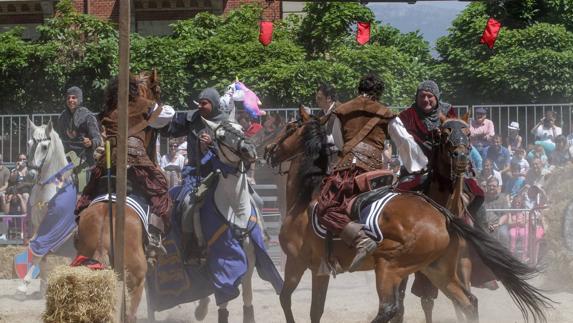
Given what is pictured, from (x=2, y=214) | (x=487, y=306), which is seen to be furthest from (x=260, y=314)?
(x=2, y=214)

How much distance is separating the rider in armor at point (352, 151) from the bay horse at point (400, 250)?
0.33m

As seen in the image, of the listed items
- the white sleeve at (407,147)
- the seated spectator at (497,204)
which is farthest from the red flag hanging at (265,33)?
the white sleeve at (407,147)

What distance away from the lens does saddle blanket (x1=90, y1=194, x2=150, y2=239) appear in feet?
28.2

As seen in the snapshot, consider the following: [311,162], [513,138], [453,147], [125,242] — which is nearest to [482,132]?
[513,138]

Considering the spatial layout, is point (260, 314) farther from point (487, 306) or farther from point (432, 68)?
point (432, 68)

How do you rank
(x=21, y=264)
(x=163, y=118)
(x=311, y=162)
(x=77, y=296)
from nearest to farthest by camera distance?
A: 1. (x=77, y=296)
2. (x=163, y=118)
3. (x=311, y=162)
4. (x=21, y=264)

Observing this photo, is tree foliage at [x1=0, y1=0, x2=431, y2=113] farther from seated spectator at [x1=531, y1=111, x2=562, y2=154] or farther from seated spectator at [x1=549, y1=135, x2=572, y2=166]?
seated spectator at [x1=549, y1=135, x2=572, y2=166]

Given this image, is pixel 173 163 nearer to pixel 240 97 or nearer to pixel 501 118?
pixel 240 97

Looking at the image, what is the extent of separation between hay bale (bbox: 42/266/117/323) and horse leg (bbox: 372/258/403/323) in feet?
6.75

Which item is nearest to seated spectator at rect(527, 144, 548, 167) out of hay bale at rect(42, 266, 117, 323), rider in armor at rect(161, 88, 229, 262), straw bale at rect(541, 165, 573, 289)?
straw bale at rect(541, 165, 573, 289)

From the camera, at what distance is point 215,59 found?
750 inches

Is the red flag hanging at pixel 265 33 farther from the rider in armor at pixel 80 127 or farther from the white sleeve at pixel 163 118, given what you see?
the white sleeve at pixel 163 118

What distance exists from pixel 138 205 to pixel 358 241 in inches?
74.3

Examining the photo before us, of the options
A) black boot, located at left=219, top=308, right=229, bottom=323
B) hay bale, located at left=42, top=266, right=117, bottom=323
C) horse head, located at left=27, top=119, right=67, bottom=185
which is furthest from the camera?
horse head, located at left=27, top=119, right=67, bottom=185
